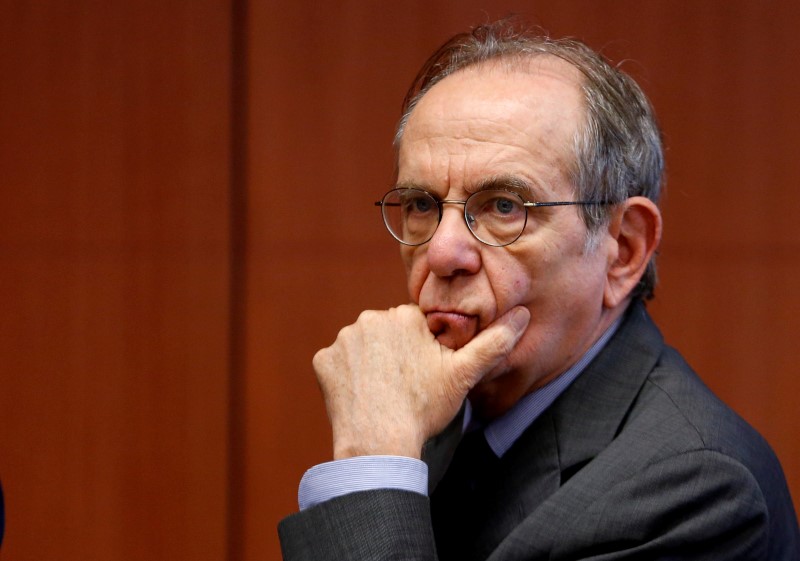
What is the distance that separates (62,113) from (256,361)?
2.73ft

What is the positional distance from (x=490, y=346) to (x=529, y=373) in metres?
0.11

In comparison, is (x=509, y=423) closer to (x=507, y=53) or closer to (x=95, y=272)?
(x=507, y=53)

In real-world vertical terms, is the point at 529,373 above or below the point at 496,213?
below

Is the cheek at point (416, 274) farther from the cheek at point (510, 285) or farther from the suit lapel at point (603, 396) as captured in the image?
the suit lapel at point (603, 396)

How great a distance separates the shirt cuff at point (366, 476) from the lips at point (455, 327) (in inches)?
8.3

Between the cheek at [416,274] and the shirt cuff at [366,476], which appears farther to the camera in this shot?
the cheek at [416,274]

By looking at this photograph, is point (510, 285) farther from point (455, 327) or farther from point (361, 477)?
point (361, 477)

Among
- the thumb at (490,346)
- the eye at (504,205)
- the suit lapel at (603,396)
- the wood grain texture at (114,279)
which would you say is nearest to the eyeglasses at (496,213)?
the eye at (504,205)

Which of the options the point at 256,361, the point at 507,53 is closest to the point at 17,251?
the point at 256,361

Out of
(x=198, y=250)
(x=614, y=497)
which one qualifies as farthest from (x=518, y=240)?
(x=198, y=250)

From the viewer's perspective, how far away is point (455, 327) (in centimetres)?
132

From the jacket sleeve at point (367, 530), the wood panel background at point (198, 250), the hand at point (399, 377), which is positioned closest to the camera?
the jacket sleeve at point (367, 530)

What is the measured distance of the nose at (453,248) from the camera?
4.24ft

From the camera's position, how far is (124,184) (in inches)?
93.4
